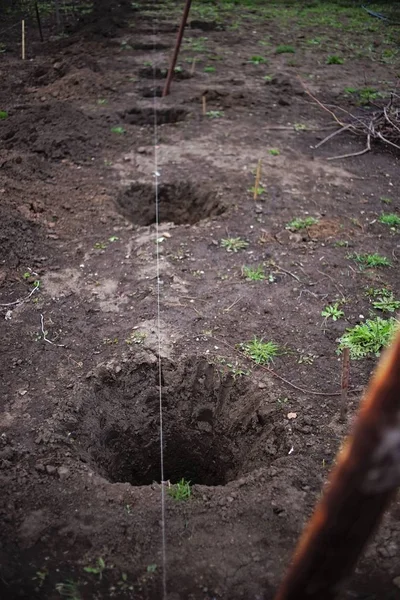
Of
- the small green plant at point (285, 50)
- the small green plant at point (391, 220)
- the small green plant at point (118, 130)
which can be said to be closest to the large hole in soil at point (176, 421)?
the small green plant at point (391, 220)

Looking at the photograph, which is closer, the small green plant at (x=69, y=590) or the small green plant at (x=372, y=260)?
the small green plant at (x=69, y=590)

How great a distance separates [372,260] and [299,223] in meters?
0.94

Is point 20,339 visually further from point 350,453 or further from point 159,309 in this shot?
point 350,453

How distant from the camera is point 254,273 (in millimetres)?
5129

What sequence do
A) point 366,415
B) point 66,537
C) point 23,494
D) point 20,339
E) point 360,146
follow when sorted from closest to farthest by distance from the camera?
point 366,415, point 66,537, point 23,494, point 20,339, point 360,146

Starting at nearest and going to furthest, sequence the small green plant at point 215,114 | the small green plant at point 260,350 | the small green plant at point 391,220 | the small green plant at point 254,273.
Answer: the small green plant at point 260,350
the small green plant at point 254,273
the small green plant at point 391,220
the small green plant at point 215,114

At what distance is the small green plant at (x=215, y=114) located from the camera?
27.8ft

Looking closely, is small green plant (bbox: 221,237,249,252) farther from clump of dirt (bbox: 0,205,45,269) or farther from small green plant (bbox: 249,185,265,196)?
clump of dirt (bbox: 0,205,45,269)

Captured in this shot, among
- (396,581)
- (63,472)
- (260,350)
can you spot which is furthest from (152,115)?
(396,581)

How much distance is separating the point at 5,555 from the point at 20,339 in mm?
1878

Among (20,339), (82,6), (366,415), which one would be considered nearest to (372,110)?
(20,339)

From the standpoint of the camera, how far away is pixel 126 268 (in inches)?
205

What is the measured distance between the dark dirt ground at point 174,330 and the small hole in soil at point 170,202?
A: 0.02m

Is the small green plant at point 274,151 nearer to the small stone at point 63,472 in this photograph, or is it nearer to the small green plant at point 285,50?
the small stone at point 63,472
